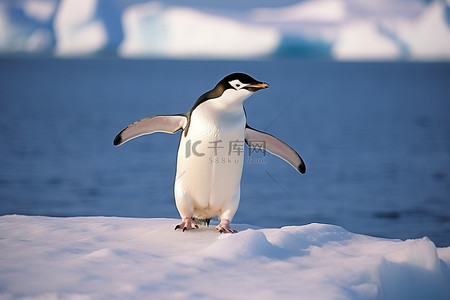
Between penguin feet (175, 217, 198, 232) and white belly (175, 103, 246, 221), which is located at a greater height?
white belly (175, 103, 246, 221)

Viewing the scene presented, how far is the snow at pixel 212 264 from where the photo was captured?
3.02 meters

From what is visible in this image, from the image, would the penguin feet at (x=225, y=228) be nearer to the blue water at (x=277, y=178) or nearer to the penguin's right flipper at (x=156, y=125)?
the penguin's right flipper at (x=156, y=125)

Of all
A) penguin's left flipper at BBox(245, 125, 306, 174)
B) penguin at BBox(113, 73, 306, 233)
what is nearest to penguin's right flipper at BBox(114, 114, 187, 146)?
penguin at BBox(113, 73, 306, 233)

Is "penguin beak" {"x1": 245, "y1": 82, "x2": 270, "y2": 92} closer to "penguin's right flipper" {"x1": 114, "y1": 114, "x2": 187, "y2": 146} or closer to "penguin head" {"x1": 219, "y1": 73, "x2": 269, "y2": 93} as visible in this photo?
"penguin head" {"x1": 219, "y1": 73, "x2": 269, "y2": 93}

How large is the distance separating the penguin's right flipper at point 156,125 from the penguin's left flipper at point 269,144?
47 cm

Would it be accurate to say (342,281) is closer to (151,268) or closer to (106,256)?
(151,268)

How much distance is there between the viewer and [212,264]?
3332 millimetres

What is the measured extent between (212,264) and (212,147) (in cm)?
102

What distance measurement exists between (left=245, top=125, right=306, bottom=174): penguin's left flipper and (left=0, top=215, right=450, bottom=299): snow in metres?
0.66

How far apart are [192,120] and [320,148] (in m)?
15.3

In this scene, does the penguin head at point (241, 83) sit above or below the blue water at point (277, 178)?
below

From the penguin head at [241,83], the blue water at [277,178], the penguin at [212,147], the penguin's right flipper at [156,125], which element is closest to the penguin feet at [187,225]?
the penguin at [212,147]

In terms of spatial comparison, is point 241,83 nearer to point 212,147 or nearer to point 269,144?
point 212,147

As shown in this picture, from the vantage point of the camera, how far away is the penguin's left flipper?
443 cm
